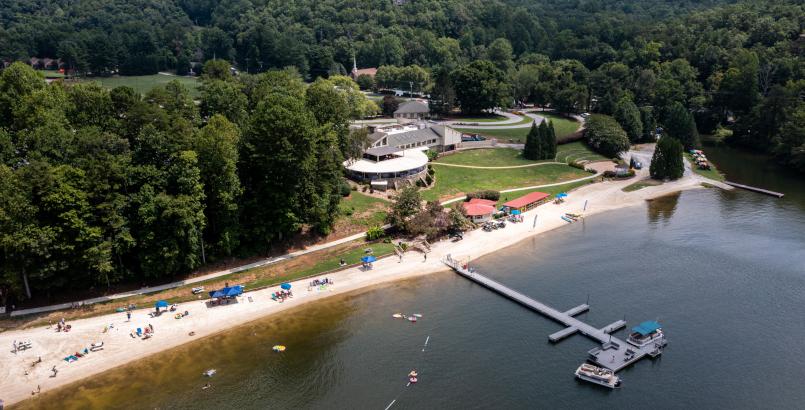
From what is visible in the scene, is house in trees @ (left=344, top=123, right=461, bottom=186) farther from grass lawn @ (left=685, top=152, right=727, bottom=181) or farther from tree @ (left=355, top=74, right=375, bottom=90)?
tree @ (left=355, top=74, right=375, bottom=90)

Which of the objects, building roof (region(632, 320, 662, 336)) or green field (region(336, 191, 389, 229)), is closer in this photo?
building roof (region(632, 320, 662, 336))

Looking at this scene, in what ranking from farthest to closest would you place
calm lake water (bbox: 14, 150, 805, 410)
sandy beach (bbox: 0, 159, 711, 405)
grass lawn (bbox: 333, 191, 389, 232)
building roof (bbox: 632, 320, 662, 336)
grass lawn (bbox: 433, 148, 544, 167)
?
grass lawn (bbox: 433, 148, 544, 167), grass lawn (bbox: 333, 191, 389, 232), building roof (bbox: 632, 320, 662, 336), sandy beach (bbox: 0, 159, 711, 405), calm lake water (bbox: 14, 150, 805, 410)

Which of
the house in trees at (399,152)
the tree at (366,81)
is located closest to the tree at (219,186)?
the house in trees at (399,152)

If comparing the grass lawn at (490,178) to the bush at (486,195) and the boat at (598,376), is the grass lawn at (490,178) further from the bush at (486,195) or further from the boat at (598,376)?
the boat at (598,376)

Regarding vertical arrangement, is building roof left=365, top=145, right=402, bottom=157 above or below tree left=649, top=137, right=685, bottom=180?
above

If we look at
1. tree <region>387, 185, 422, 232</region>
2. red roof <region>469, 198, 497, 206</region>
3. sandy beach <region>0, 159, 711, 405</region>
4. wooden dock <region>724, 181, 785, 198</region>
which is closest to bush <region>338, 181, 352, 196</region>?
tree <region>387, 185, 422, 232</region>

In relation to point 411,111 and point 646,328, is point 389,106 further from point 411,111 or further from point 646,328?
point 646,328

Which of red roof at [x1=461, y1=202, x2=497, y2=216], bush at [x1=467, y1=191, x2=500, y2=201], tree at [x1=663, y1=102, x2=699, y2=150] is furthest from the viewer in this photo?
tree at [x1=663, y1=102, x2=699, y2=150]
